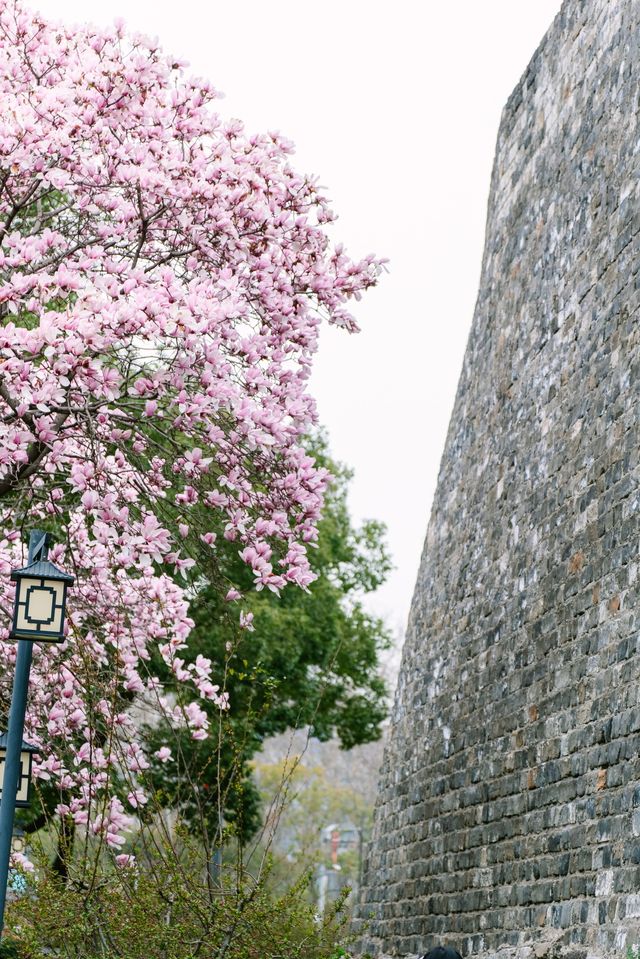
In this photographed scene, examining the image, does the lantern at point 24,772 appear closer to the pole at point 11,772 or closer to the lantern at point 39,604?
the pole at point 11,772

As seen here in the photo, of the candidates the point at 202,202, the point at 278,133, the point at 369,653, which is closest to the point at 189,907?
the point at 202,202

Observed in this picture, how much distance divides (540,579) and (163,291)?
3363mm

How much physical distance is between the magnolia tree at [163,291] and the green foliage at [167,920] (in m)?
0.63

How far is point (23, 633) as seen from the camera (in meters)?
6.64

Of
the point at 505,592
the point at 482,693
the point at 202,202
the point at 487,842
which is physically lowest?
the point at 487,842

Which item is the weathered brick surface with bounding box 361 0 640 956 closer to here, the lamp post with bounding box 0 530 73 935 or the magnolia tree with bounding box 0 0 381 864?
the magnolia tree with bounding box 0 0 381 864

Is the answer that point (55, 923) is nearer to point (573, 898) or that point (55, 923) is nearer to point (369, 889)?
point (573, 898)

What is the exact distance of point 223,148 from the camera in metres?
8.55

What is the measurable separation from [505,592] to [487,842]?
181 cm

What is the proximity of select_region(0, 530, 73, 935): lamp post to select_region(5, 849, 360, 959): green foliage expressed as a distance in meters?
1.49

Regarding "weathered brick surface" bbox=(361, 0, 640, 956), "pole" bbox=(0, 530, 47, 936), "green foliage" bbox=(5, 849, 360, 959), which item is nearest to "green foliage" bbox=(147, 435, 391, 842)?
"weathered brick surface" bbox=(361, 0, 640, 956)

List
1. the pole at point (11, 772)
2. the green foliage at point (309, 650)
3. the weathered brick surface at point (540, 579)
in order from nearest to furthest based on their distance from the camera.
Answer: the pole at point (11, 772), the weathered brick surface at point (540, 579), the green foliage at point (309, 650)

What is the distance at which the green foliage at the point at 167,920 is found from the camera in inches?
316

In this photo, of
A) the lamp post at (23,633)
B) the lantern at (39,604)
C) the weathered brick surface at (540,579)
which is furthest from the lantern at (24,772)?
the weathered brick surface at (540,579)
